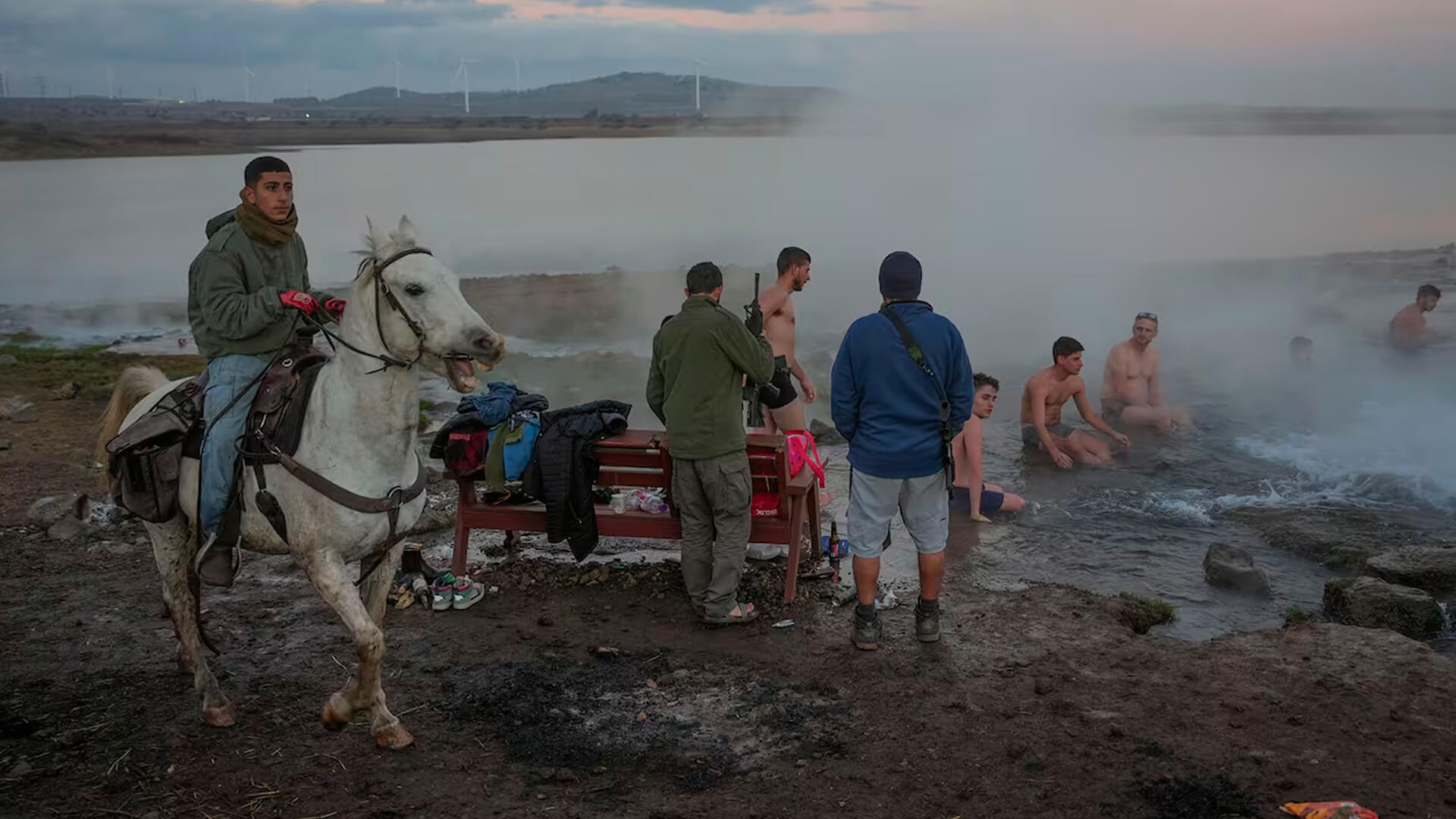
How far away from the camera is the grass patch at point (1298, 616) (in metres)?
7.73

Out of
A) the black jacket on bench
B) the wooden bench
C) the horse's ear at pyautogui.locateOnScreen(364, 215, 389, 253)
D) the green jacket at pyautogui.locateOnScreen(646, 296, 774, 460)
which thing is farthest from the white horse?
the wooden bench

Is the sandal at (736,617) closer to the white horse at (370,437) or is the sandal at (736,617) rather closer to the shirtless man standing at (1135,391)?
the white horse at (370,437)

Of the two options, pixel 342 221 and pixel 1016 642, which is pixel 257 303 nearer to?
pixel 1016 642

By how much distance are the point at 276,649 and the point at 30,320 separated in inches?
761

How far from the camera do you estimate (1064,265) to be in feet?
80.7

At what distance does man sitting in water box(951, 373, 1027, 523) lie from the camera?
32.4ft

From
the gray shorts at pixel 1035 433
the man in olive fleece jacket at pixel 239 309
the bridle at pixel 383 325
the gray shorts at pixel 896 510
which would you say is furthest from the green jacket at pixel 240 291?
the gray shorts at pixel 1035 433

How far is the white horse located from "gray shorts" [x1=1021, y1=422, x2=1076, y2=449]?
7.82 meters

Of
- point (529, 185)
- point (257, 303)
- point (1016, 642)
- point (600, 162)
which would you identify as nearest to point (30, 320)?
point (257, 303)

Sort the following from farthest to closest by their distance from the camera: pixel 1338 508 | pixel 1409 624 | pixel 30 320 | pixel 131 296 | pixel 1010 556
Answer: pixel 131 296 < pixel 30 320 < pixel 1338 508 < pixel 1010 556 < pixel 1409 624

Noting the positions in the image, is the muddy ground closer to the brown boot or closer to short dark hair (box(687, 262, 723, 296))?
the brown boot

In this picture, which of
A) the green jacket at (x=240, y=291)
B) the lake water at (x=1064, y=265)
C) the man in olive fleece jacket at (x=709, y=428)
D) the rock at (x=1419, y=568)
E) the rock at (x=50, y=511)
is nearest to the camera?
the green jacket at (x=240, y=291)

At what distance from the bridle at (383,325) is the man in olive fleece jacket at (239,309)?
0.35 metres

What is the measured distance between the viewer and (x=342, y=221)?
4059 centimetres
